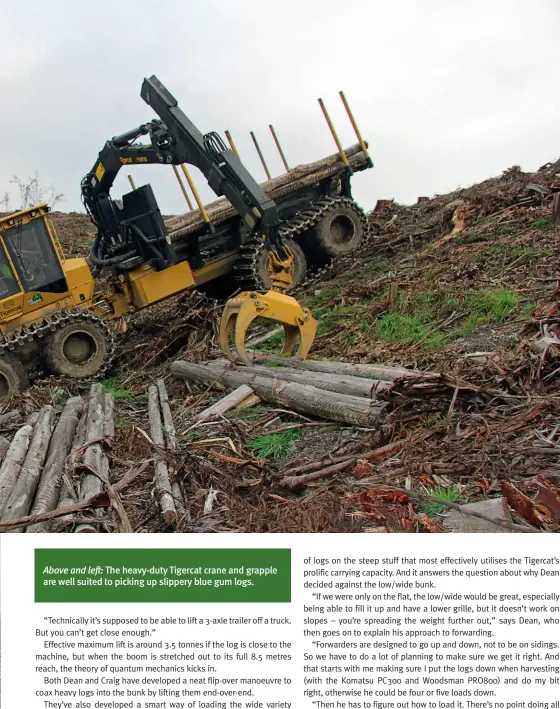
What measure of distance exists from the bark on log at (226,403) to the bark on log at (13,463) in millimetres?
1521

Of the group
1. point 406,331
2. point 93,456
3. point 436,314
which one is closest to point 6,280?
point 93,456

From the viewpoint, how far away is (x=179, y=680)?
11.0ft

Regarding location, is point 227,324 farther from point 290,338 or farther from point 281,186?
point 281,186

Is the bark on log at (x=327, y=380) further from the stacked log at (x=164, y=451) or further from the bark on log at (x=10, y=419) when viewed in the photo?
the bark on log at (x=10, y=419)

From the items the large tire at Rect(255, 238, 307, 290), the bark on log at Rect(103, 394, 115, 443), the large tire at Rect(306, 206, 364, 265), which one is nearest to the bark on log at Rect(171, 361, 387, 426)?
the bark on log at Rect(103, 394, 115, 443)

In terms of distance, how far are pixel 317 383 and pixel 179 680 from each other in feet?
12.0

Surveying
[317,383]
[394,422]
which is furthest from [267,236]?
[394,422]

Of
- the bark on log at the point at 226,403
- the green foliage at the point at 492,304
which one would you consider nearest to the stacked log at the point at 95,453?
the bark on log at the point at 226,403

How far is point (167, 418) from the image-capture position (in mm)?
6945

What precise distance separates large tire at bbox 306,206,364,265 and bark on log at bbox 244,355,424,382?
5.71 metres

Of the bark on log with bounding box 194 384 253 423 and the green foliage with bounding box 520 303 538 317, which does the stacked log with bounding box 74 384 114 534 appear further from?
the green foliage with bounding box 520 303 538 317

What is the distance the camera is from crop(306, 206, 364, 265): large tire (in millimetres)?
13578

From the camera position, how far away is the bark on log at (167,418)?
6109mm

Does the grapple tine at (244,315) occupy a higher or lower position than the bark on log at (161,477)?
higher
